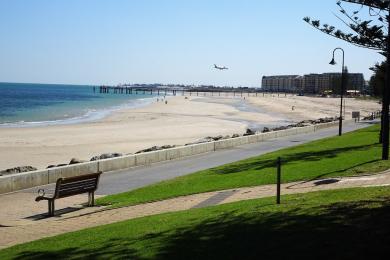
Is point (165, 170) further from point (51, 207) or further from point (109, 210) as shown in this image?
point (51, 207)

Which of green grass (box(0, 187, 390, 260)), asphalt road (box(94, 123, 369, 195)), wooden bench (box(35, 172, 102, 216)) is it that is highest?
green grass (box(0, 187, 390, 260))

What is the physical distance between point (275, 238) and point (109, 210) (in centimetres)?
549

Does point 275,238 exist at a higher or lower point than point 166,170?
higher

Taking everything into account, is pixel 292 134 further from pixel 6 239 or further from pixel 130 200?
pixel 6 239

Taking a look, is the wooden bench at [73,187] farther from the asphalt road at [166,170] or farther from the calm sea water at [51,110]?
the calm sea water at [51,110]

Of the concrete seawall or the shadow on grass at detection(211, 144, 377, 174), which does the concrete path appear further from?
the shadow on grass at detection(211, 144, 377, 174)

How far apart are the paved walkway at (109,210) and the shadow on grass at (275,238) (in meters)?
2.20

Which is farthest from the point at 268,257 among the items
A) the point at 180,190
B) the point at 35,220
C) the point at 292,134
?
the point at 292,134

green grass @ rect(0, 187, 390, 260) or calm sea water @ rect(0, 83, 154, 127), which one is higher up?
green grass @ rect(0, 187, 390, 260)

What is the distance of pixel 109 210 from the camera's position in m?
11.1

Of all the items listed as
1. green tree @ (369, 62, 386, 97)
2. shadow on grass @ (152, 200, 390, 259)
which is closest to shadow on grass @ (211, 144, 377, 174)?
green tree @ (369, 62, 386, 97)

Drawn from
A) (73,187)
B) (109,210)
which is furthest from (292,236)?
(73,187)

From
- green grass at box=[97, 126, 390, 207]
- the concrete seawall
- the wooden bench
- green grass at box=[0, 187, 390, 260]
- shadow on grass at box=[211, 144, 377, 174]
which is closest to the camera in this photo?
green grass at box=[0, 187, 390, 260]

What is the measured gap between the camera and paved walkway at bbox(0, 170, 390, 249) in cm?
957
